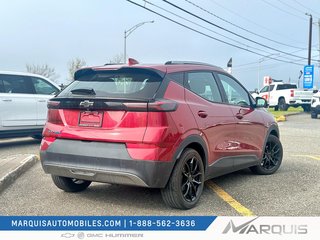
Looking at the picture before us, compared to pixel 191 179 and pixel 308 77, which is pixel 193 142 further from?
pixel 308 77

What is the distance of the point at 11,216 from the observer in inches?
172

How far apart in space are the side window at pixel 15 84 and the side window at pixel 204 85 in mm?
5684

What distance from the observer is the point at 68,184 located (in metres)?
5.34

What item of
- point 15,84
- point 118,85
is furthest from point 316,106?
point 118,85

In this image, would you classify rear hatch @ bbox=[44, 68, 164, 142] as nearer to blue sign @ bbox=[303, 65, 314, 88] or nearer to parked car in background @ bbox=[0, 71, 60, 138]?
parked car in background @ bbox=[0, 71, 60, 138]

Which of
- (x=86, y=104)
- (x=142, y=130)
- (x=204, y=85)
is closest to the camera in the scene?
(x=142, y=130)

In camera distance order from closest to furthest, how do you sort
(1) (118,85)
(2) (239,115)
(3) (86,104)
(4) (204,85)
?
(3) (86,104) → (1) (118,85) → (4) (204,85) → (2) (239,115)

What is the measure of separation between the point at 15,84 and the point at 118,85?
18.8 ft

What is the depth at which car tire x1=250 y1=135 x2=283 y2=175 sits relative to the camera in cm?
669

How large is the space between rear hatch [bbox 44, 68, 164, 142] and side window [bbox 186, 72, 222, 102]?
1.92 feet

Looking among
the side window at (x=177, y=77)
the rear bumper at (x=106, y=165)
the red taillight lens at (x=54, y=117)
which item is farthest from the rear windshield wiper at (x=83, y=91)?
the side window at (x=177, y=77)

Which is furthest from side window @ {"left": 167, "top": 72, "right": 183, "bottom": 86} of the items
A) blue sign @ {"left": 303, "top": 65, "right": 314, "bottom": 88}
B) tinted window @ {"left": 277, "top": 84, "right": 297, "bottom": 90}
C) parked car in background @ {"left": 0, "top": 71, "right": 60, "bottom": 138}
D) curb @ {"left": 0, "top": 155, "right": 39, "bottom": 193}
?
blue sign @ {"left": 303, "top": 65, "right": 314, "bottom": 88}

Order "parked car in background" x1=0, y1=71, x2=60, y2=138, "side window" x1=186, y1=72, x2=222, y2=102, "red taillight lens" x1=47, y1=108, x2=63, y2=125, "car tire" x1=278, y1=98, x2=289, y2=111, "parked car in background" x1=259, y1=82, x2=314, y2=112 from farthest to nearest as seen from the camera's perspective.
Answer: "car tire" x1=278, y1=98, x2=289, y2=111 < "parked car in background" x1=259, y1=82, x2=314, y2=112 < "parked car in background" x1=0, y1=71, x2=60, y2=138 < "side window" x1=186, y1=72, x2=222, y2=102 < "red taillight lens" x1=47, y1=108, x2=63, y2=125

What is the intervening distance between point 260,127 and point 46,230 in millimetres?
3845
